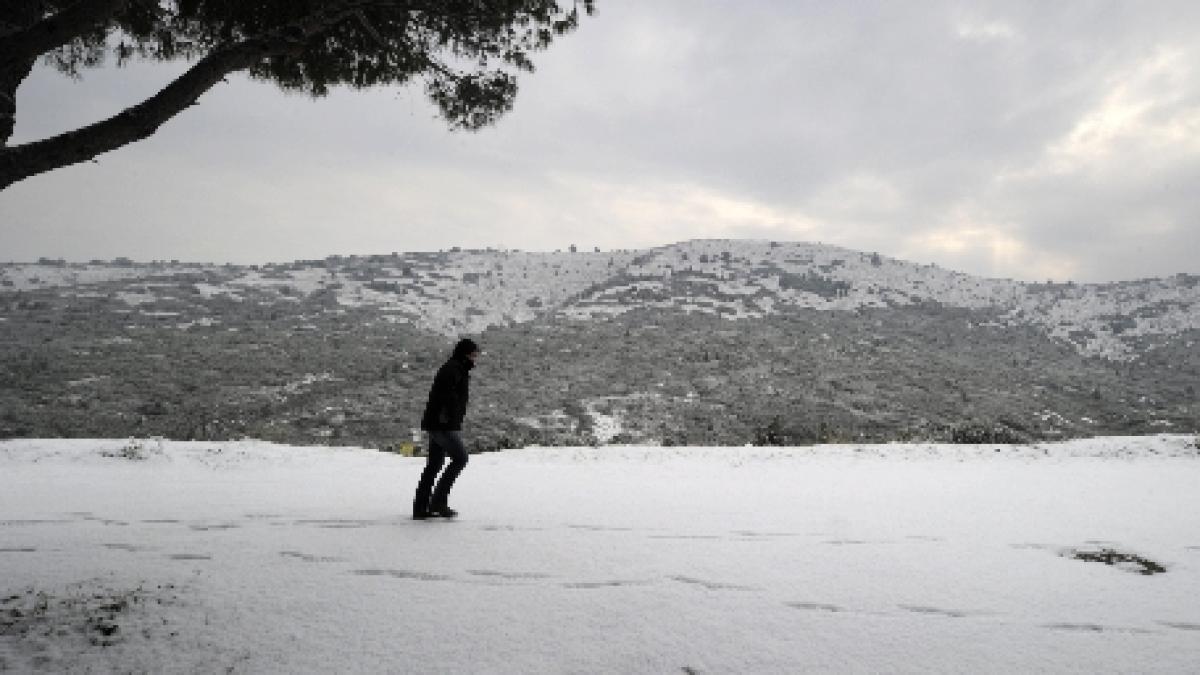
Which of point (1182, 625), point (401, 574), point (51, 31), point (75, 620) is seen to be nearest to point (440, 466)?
point (401, 574)

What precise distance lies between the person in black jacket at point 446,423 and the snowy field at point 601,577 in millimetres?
258

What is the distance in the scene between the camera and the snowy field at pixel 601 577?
306 cm

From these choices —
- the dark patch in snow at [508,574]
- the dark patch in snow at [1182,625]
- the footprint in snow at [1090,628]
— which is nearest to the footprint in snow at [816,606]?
the footprint in snow at [1090,628]

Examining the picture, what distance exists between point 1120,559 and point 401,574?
5699mm

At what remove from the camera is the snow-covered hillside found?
4484 centimetres

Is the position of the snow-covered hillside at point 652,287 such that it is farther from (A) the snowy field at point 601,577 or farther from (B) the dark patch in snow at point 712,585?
(B) the dark patch in snow at point 712,585

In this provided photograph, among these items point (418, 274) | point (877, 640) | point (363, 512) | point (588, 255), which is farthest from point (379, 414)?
point (588, 255)

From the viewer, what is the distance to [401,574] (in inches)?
166

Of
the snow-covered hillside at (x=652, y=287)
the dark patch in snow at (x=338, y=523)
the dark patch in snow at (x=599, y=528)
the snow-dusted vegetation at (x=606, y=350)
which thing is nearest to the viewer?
the dark patch in snow at (x=338, y=523)

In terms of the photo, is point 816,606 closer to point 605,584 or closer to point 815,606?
point 815,606

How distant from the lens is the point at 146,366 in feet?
79.2

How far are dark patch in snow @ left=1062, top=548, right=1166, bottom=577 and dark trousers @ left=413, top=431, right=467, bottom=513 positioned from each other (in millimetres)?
5383

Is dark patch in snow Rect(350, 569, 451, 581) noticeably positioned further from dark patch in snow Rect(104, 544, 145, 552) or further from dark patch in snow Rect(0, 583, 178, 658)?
dark patch in snow Rect(104, 544, 145, 552)

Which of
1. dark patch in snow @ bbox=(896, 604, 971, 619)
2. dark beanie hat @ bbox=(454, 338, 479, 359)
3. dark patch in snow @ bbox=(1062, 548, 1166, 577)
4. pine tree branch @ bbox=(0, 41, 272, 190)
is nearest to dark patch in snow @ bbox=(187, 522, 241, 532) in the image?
dark beanie hat @ bbox=(454, 338, 479, 359)
